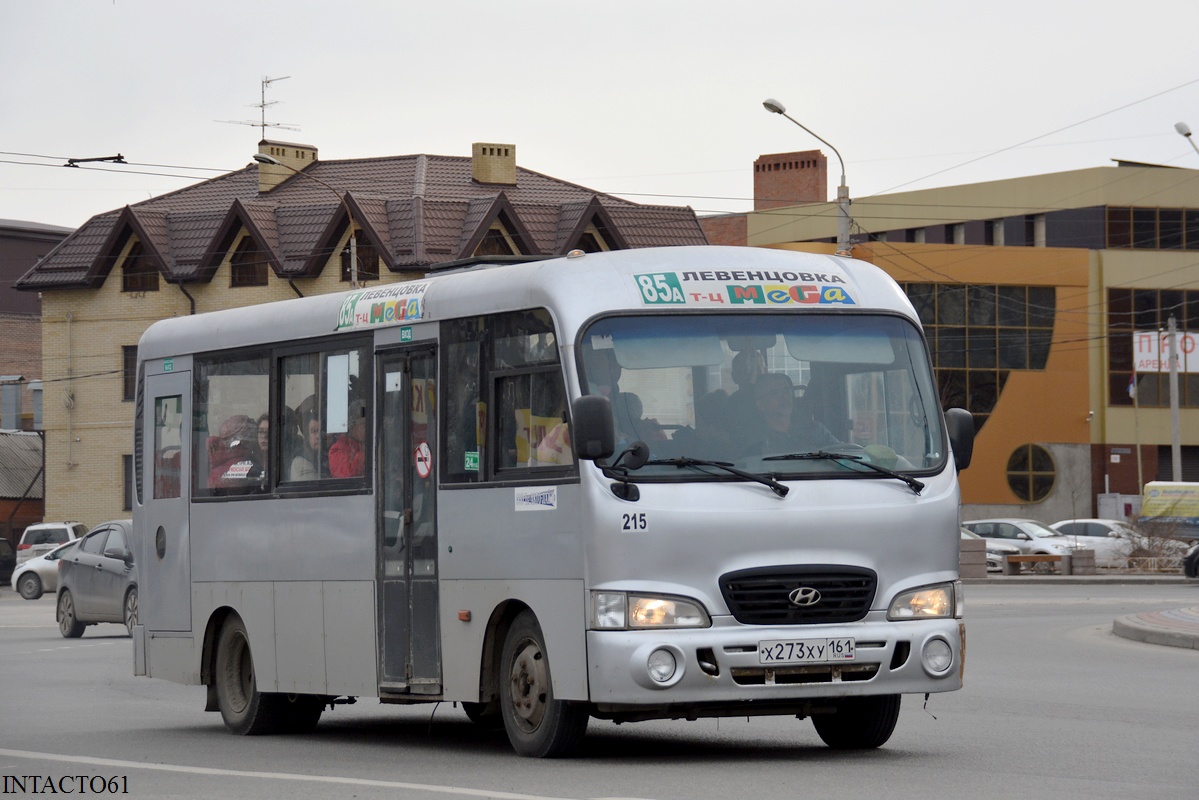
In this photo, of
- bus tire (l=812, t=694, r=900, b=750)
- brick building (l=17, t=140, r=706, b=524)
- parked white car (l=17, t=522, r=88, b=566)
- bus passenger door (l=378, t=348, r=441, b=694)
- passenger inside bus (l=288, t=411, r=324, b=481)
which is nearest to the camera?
bus tire (l=812, t=694, r=900, b=750)

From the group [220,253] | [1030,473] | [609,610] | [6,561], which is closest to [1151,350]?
[1030,473]

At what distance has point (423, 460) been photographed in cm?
1195

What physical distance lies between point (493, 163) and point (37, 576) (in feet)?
83.8

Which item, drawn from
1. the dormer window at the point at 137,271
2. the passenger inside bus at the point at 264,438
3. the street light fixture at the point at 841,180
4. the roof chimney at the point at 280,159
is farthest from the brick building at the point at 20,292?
the passenger inside bus at the point at 264,438

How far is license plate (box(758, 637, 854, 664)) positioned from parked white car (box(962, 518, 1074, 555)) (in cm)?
4098

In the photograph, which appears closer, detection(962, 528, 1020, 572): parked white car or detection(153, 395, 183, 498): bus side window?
detection(153, 395, 183, 498): bus side window

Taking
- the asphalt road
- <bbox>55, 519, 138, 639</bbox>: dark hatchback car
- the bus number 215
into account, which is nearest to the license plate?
the asphalt road

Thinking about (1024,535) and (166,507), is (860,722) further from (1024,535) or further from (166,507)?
(1024,535)

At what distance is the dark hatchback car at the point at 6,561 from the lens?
161 feet

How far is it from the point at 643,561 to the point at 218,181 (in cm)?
6004

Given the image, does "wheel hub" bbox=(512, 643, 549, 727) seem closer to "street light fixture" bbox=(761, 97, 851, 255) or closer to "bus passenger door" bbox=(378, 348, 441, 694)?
"bus passenger door" bbox=(378, 348, 441, 694)

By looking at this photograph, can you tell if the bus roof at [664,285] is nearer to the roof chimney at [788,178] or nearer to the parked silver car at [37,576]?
the parked silver car at [37,576]

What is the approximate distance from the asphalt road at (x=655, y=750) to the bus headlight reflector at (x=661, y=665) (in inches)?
19.5

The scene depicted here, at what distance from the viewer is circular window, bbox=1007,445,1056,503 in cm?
6812
